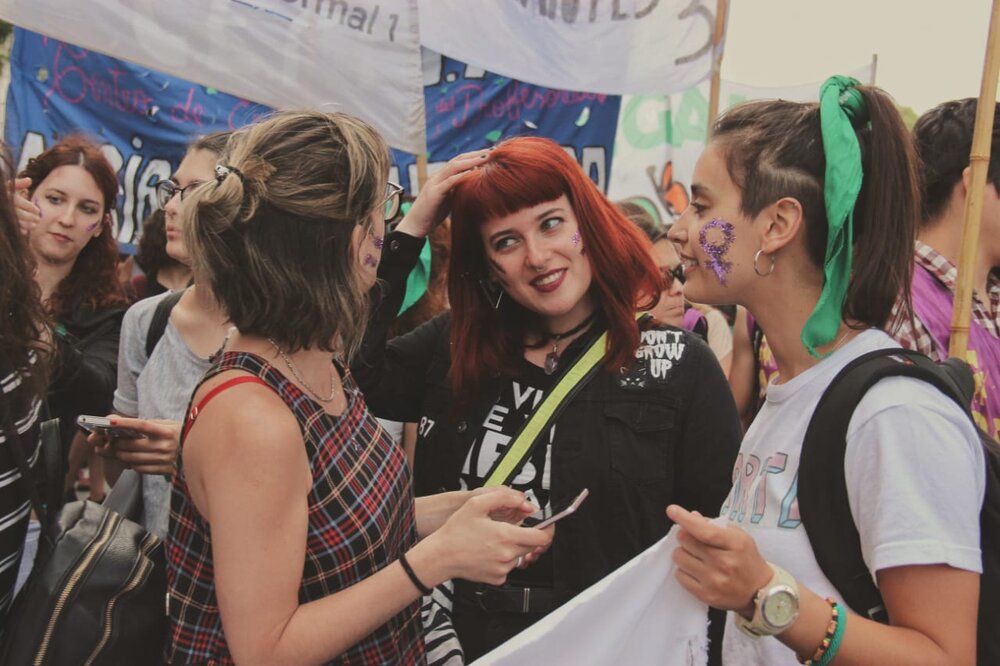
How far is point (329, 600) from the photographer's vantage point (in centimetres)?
152

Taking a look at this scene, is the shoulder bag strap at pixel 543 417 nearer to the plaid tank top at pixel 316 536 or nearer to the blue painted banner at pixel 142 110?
the plaid tank top at pixel 316 536

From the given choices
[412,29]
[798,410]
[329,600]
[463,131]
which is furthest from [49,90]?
[798,410]

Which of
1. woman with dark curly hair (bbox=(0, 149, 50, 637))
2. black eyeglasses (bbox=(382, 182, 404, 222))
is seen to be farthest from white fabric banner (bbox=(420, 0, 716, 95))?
woman with dark curly hair (bbox=(0, 149, 50, 637))

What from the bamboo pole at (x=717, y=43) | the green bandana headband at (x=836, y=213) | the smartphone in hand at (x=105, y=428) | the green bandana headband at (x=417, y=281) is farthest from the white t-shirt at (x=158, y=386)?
the bamboo pole at (x=717, y=43)

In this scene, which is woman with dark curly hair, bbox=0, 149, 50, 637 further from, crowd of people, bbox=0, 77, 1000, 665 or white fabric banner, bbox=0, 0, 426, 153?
white fabric banner, bbox=0, 0, 426, 153

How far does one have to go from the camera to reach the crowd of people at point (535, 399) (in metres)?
1.36

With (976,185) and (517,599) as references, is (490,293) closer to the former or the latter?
(517,599)

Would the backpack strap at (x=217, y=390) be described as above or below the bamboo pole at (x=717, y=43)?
below

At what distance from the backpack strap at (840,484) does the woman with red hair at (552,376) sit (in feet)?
2.64

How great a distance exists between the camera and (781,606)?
1.32 meters

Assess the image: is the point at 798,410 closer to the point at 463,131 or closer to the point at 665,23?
the point at 665,23

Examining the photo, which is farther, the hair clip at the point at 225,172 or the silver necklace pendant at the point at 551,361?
the silver necklace pendant at the point at 551,361

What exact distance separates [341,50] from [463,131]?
5.83 feet

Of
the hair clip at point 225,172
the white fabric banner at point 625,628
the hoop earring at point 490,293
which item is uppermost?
the hair clip at point 225,172
